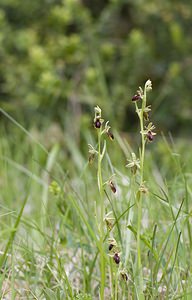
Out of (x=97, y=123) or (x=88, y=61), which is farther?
(x=88, y=61)

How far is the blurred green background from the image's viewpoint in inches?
157

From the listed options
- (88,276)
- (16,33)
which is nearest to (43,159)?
(16,33)

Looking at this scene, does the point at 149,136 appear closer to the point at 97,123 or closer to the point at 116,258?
the point at 97,123

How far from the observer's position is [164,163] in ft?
12.9

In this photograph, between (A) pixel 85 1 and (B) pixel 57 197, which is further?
(A) pixel 85 1

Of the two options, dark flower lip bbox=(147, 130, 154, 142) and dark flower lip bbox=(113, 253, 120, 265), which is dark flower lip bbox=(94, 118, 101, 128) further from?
dark flower lip bbox=(113, 253, 120, 265)

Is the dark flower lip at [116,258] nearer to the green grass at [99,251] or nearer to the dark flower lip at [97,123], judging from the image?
the green grass at [99,251]

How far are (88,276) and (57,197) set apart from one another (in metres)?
0.35

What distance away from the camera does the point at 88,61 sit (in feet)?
13.4

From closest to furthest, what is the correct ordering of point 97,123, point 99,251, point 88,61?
1. point 97,123
2. point 99,251
3. point 88,61

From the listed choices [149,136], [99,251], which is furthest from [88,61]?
[149,136]

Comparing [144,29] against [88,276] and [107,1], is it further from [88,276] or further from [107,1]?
[88,276]

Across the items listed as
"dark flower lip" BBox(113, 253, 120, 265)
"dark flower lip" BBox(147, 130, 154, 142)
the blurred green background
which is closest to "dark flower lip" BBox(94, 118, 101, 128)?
"dark flower lip" BBox(147, 130, 154, 142)

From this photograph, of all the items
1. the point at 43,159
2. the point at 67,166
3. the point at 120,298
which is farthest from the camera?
the point at 67,166
